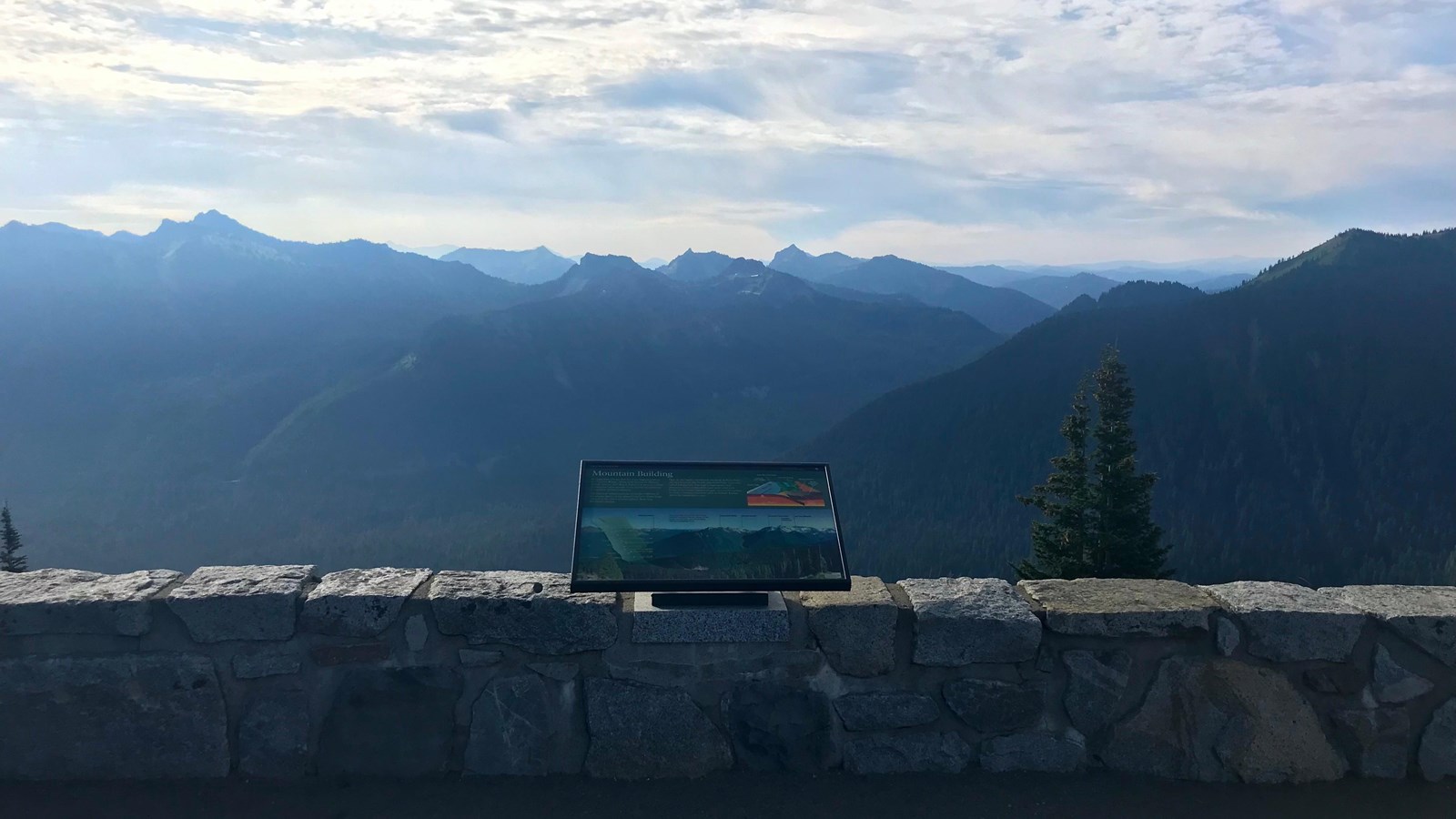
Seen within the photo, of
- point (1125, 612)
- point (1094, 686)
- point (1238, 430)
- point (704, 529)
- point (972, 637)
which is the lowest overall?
point (1238, 430)

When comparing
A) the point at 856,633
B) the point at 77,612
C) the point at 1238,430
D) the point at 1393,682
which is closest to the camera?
the point at 77,612

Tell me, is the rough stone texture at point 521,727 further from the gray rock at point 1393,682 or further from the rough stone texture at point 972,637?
the gray rock at point 1393,682

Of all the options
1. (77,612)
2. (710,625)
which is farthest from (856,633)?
(77,612)

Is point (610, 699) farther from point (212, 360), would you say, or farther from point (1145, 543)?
point (212, 360)

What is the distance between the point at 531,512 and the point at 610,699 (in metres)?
94.0

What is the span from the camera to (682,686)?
5.06m

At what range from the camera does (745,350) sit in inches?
6850

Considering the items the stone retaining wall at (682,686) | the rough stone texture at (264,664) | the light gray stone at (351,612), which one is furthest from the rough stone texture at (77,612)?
the light gray stone at (351,612)

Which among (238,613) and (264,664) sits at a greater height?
(238,613)

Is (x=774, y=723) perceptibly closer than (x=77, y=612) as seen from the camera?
No

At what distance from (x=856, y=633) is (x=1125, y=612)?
1.54 meters

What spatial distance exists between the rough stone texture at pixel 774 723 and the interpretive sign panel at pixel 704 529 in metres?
0.61

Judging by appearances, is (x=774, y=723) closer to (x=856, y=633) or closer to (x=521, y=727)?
(x=856, y=633)


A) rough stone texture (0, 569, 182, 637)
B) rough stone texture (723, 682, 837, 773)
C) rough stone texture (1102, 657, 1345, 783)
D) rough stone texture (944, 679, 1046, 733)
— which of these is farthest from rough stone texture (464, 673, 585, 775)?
rough stone texture (1102, 657, 1345, 783)
